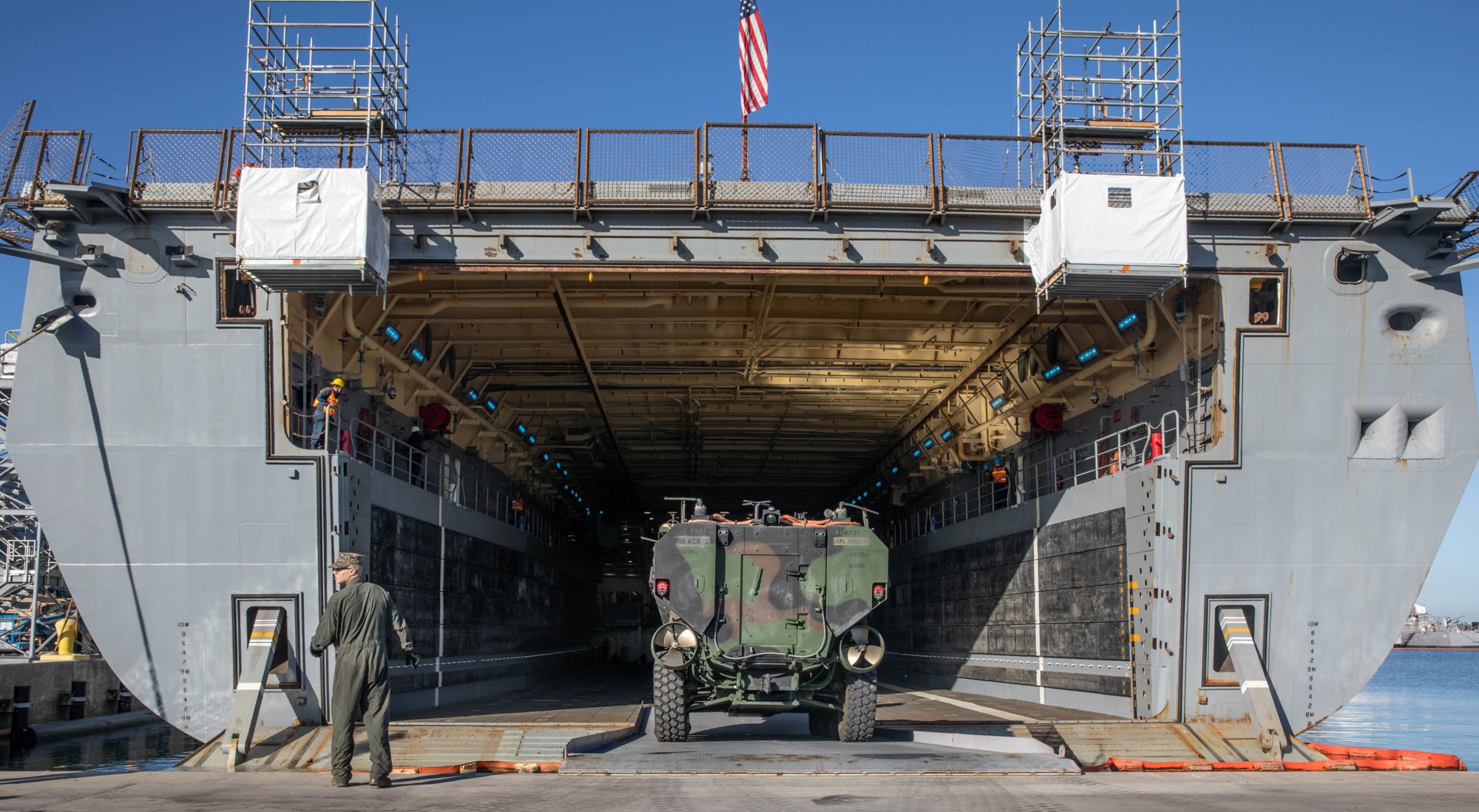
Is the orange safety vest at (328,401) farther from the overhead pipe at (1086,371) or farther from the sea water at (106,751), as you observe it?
the overhead pipe at (1086,371)

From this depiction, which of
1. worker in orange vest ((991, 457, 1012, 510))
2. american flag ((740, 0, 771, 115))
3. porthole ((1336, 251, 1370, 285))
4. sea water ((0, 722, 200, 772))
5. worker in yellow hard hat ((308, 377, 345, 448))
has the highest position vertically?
american flag ((740, 0, 771, 115))

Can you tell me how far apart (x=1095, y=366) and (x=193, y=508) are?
1497 centimetres

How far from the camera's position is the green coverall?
1006 centimetres

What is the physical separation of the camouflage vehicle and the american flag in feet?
25.3

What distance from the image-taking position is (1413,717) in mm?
40219

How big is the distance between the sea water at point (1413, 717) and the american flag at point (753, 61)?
14503 millimetres

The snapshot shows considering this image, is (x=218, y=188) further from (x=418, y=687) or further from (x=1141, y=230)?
(x=1141, y=230)

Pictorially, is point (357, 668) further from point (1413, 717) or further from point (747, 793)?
point (1413, 717)

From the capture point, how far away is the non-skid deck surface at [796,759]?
11.3 m

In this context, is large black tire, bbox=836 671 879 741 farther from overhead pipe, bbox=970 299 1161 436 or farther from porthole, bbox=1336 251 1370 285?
porthole, bbox=1336 251 1370 285

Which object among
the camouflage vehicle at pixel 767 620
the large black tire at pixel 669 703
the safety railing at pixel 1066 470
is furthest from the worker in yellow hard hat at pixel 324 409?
the safety railing at pixel 1066 470

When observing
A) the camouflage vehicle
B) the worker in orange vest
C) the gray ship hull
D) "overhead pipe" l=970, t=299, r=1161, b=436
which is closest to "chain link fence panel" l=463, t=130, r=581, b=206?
the gray ship hull

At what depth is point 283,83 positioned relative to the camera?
16.5 m

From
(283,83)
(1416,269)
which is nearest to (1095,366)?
(1416,269)
